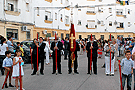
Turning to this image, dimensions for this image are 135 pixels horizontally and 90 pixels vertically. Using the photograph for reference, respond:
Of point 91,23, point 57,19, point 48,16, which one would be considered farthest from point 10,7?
point 91,23

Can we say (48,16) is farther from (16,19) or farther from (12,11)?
(12,11)

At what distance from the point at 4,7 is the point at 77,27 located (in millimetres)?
21348

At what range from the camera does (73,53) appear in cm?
1038

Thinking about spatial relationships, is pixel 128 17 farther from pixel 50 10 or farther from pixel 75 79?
pixel 75 79

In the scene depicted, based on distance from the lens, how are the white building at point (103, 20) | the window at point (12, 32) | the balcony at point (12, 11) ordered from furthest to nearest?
1. the white building at point (103, 20)
2. the window at point (12, 32)
3. the balcony at point (12, 11)

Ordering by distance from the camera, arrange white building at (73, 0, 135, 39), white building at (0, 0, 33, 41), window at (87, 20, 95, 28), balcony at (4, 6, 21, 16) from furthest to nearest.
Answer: window at (87, 20, 95, 28) → white building at (73, 0, 135, 39) → balcony at (4, 6, 21, 16) → white building at (0, 0, 33, 41)

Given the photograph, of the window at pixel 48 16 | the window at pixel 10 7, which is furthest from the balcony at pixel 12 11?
the window at pixel 48 16

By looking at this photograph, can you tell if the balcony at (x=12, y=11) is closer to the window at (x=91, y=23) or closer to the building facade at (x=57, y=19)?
the building facade at (x=57, y=19)

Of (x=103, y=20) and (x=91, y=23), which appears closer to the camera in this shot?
(x=91, y=23)

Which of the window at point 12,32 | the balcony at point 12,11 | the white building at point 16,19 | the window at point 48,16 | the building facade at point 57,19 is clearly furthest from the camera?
the window at point 48,16

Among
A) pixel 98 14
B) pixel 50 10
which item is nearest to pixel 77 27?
pixel 98 14

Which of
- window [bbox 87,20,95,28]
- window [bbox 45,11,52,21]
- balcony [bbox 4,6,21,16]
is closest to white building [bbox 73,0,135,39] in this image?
window [bbox 87,20,95,28]

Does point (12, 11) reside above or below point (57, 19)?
below

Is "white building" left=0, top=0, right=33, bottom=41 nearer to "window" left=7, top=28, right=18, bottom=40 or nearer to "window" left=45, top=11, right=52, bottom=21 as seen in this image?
"window" left=7, top=28, right=18, bottom=40
